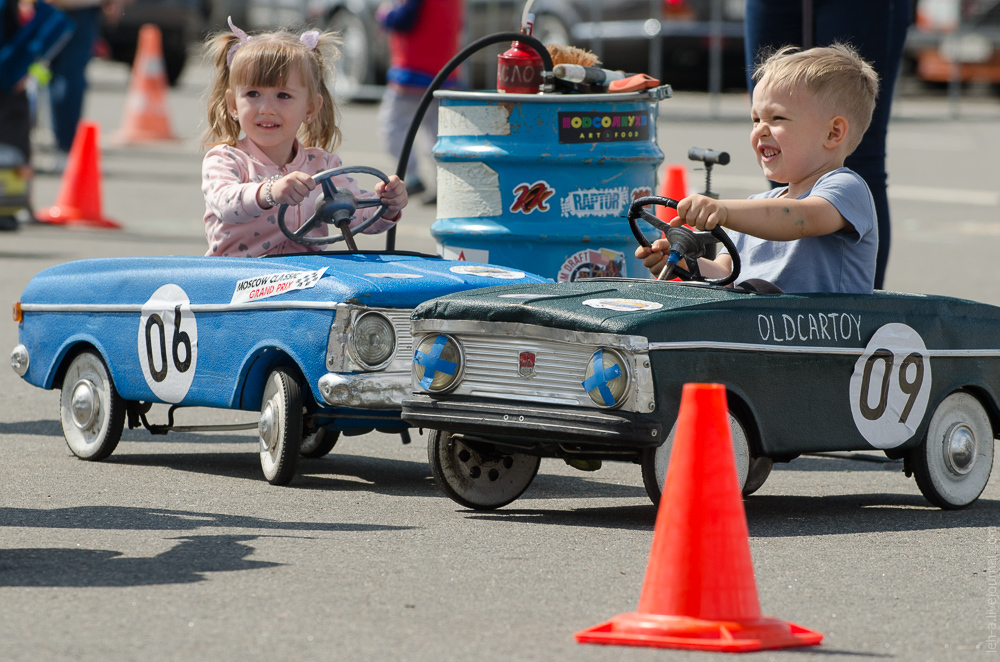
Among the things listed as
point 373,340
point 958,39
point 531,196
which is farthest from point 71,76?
point 958,39

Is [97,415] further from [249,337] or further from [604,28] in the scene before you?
[604,28]

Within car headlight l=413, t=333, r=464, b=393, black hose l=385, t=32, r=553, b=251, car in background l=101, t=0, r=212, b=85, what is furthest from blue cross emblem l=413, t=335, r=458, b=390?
car in background l=101, t=0, r=212, b=85

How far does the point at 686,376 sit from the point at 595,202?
1764 mm

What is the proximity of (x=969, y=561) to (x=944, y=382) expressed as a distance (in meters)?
0.78

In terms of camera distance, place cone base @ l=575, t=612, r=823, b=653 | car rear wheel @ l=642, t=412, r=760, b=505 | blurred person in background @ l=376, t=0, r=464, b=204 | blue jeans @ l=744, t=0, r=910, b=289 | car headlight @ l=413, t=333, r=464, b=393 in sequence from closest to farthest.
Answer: cone base @ l=575, t=612, r=823, b=653 → car rear wheel @ l=642, t=412, r=760, b=505 → car headlight @ l=413, t=333, r=464, b=393 → blue jeans @ l=744, t=0, r=910, b=289 → blurred person in background @ l=376, t=0, r=464, b=204

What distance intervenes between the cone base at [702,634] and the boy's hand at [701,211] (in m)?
1.44

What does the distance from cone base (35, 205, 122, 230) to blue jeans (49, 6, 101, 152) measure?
1779mm

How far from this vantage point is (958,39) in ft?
74.1

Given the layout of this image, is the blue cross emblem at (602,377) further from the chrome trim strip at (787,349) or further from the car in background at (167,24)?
the car in background at (167,24)

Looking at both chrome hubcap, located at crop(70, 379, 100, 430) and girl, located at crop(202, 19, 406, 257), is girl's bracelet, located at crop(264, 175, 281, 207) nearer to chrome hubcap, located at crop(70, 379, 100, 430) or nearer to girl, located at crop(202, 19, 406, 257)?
girl, located at crop(202, 19, 406, 257)

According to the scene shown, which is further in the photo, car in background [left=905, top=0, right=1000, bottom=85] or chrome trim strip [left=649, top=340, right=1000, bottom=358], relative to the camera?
car in background [left=905, top=0, right=1000, bottom=85]

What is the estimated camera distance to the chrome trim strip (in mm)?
4301

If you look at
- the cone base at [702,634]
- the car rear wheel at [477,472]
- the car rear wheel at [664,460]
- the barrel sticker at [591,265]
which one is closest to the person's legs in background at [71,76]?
the barrel sticker at [591,265]

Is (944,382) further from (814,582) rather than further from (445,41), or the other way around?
(445,41)
